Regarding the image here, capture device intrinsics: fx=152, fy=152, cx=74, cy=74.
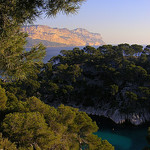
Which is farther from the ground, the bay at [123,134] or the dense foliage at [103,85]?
the dense foliage at [103,85]

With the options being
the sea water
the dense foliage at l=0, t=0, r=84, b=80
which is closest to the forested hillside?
the sea water

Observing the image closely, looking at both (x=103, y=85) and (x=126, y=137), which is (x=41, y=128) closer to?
(x=126, y=137)

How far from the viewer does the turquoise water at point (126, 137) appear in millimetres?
20266

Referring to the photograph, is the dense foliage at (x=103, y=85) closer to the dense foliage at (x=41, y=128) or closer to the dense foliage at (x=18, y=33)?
the dense foliage at (x=41, y=128)

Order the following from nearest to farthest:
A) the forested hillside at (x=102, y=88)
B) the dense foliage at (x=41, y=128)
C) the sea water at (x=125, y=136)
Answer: the dense foliage at (x=41, y=128)
the sea water at (x=125, y=136)
the forested hillside at (x=102, y=88)

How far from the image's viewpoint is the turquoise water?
20.3m

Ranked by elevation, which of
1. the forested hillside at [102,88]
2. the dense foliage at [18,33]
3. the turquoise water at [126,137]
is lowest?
the turquoise water at [126,137]

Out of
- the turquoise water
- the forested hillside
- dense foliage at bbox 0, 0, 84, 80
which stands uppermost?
dense foliage at bbox 0, 0, 84, 80

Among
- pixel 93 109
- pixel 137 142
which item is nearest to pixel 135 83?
pixel 93 109

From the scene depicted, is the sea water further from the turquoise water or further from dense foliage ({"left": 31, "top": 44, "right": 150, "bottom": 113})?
dense foliage ({"left": 31, "top": 44, "right": 150, "bottom": 113})

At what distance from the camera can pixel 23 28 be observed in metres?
6.22

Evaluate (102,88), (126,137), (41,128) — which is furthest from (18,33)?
(102,88)

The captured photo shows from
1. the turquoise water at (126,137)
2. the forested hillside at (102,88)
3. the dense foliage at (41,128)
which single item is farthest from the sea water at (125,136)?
the dense foliage at (41,128)

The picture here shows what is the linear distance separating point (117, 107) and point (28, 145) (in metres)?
22.2
